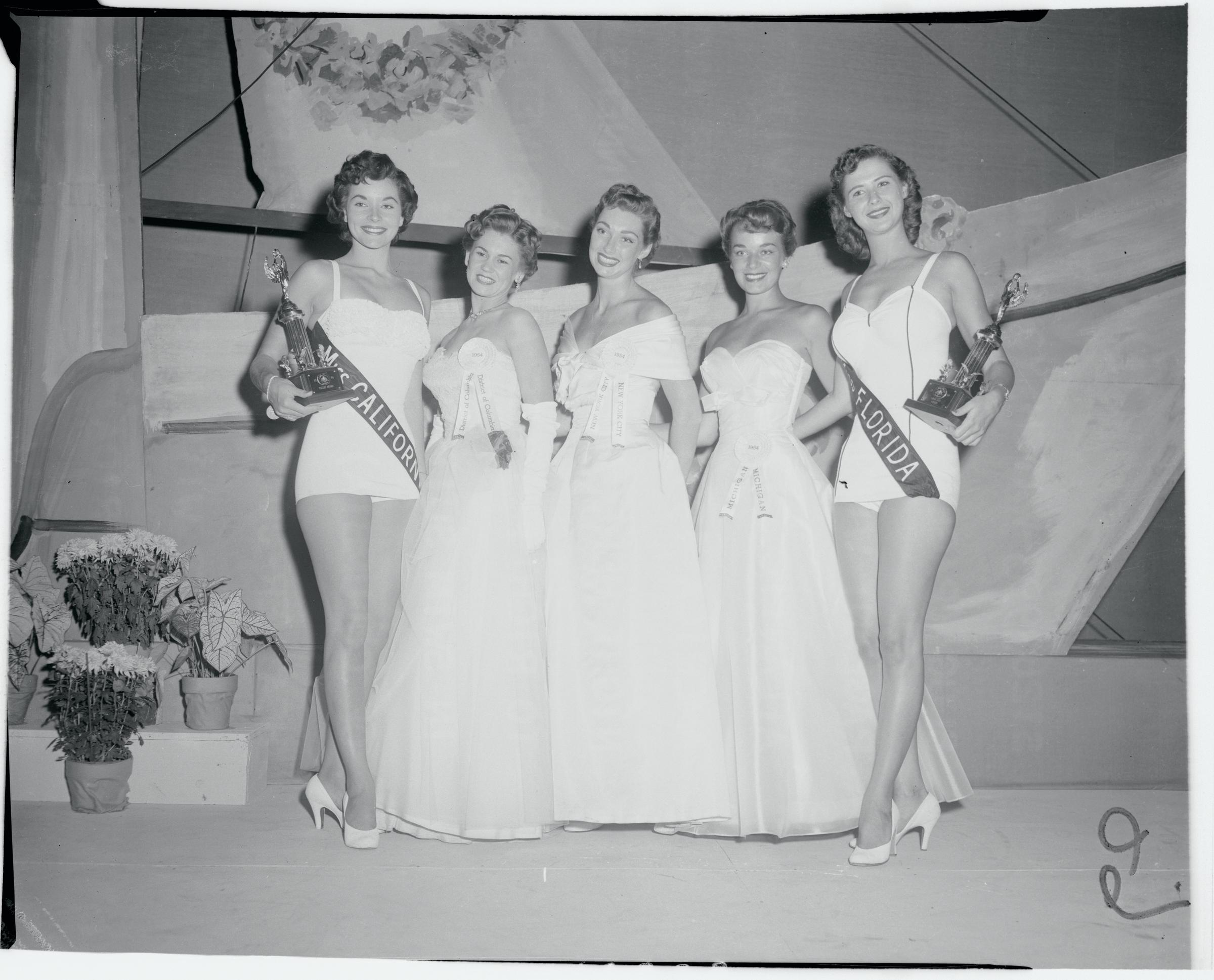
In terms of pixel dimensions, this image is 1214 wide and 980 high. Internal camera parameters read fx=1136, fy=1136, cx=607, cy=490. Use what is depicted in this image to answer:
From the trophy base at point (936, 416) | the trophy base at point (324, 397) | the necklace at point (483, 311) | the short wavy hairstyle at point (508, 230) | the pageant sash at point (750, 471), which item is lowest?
the pageant sash at point (750, 471)

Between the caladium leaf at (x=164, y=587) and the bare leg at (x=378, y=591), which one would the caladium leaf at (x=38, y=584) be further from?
the bare leg at (x=378, y=591)

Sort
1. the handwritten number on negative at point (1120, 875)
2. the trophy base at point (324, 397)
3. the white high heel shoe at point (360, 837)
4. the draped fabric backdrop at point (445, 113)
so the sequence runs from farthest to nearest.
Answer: the draped fabric backdrop at point (445, 113) → the trophy base at point (324, 397) → the white high heel shoe at point (360, 837) → the handwritten number on negative at point (1120, 875)

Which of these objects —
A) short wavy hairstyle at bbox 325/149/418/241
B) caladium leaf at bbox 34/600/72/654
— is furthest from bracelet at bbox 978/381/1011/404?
caladium leaf at bbox 34/600/72/654

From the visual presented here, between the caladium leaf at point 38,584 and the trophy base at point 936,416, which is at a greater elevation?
the trophy base at point 936,416

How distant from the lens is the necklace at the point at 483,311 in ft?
10.7

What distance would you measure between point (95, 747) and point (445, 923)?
124cm

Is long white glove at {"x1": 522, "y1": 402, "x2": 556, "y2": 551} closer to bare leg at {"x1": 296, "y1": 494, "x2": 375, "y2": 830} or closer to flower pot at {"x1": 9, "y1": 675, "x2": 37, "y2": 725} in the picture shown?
bare leg at {"x1": 296, "y1": 494, "x2": 375, "y2": 830}

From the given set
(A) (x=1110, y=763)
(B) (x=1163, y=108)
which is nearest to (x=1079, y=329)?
(B) (x=1163, y=108)

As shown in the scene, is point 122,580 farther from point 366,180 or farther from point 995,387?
point 995,387

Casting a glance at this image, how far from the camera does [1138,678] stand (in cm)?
369

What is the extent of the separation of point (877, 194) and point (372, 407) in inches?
60.3

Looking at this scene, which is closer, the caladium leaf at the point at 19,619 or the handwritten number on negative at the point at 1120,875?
the handwritten number on negative at the point at 1120,875

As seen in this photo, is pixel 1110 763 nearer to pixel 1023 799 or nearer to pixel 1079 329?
pixel 1023 799

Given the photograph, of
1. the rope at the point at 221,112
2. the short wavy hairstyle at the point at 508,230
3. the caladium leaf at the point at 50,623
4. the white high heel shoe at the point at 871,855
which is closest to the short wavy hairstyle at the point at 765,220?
the short wavy hairstyle at the point at 508,230
